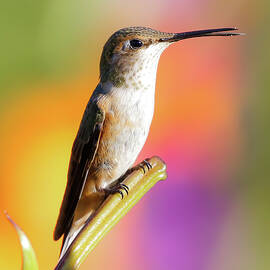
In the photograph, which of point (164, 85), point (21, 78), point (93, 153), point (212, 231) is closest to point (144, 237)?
point (212, 231)

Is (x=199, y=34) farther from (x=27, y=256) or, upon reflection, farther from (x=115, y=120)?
(x=27, y=256)

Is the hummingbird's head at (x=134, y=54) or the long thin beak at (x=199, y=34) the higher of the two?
the long thin beak at (x=199, y=34)

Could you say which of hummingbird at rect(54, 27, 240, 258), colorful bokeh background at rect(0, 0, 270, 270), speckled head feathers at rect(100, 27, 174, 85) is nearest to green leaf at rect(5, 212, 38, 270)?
hummingbird at rect(54, 27, 240, 258)

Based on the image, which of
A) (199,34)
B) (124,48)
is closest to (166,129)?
(124,48)

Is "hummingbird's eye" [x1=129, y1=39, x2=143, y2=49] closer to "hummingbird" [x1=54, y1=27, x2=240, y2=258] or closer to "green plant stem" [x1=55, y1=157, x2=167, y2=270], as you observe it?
"hummingbird" [x1=54, y1=27, x2=240, y2=258]

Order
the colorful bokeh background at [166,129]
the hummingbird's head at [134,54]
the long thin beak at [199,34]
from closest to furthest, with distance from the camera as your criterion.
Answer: the long thin beak at [199,34], the hummingbird's head at [134,54], the colorful bokeh background at [166,129]

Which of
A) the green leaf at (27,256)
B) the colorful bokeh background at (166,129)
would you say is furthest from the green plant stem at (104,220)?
the colorful bokeh background at (166,129)

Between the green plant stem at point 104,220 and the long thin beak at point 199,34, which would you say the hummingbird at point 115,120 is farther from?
the green plant stem at point 104,220
